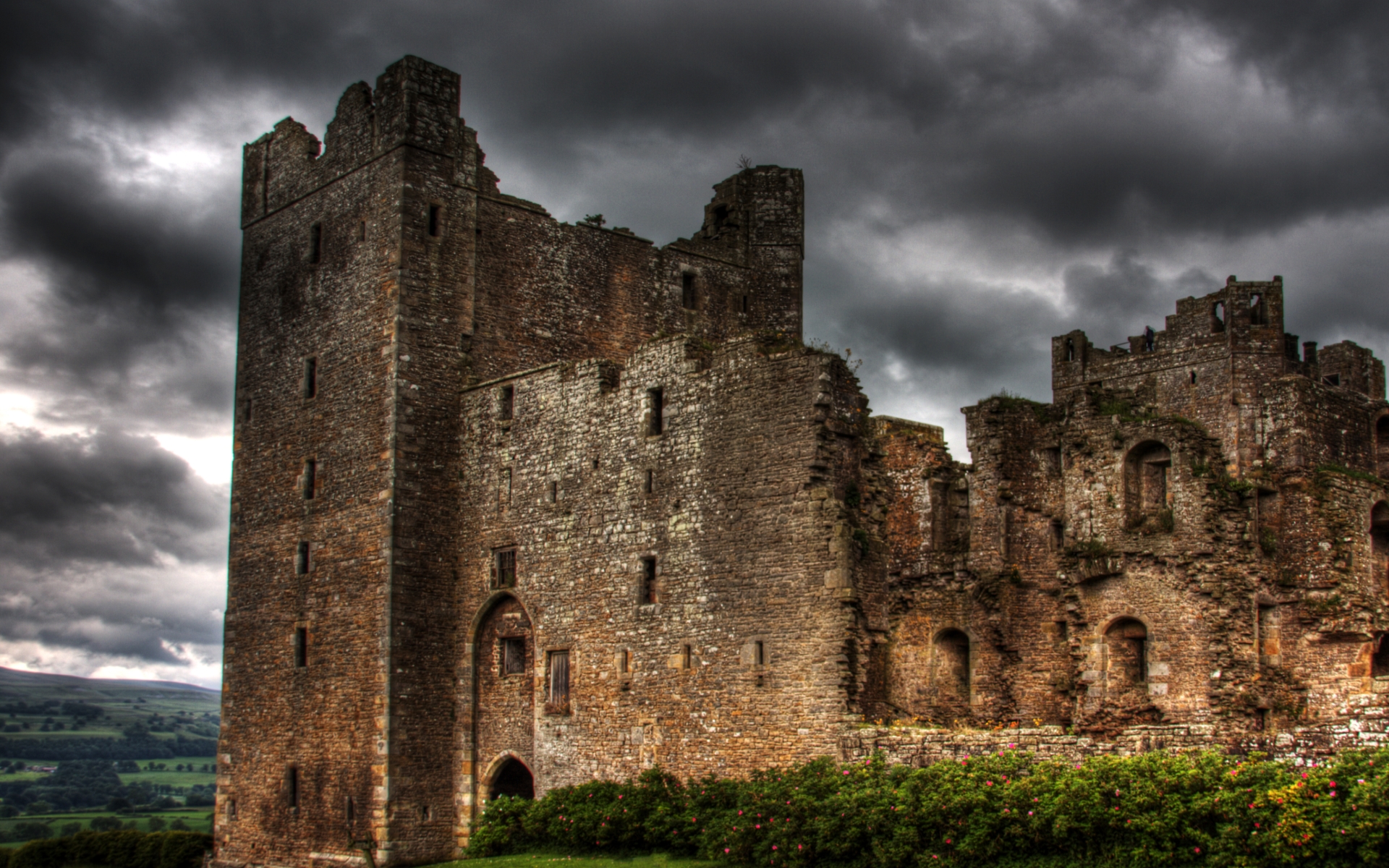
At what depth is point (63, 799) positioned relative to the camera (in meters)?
133

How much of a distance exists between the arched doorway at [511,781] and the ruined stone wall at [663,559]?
260mm

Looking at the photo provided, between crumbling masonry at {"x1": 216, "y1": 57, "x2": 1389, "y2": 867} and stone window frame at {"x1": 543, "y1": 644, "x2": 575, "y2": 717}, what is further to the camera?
stone window frame at {"x1": 543, "y1": 644, "x2": 575, "y2": 717}

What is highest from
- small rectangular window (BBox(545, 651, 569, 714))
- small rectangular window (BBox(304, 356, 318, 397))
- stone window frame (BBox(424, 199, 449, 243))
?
stone window frame (BBox(424, 199, 449, 243))

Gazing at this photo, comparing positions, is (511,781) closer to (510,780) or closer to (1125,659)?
(510,780)

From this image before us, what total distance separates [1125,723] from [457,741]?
1309cm

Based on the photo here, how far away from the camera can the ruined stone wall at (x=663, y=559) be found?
23.6 m

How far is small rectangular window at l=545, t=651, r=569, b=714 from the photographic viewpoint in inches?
1081

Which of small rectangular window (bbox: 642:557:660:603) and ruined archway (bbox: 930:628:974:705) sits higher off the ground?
small rectangular window (bbox: 642:557:660:603)

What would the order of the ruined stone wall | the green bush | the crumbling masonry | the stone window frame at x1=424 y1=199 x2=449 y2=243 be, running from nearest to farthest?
the ruined stone wall < the crumbling masonry < the stone window frame at x1=424 y1=199 x2=449 y2=243 < the green bush

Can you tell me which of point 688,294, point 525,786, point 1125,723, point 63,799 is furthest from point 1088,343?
point 63,799

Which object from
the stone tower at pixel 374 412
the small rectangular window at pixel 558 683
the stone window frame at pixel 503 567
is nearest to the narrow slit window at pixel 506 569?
the stone window frame at pixel 503 567

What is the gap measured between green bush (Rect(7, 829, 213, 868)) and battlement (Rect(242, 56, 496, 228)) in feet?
53.2

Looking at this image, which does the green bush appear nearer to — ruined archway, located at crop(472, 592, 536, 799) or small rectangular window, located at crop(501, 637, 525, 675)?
ruined archway, located at crop(472, 592, 536, 799)

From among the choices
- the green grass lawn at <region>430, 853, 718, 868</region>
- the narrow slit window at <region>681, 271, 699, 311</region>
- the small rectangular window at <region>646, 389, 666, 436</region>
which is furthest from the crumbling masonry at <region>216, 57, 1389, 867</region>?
the green grass lawn at <region>430, 853, 718, 868</region>
